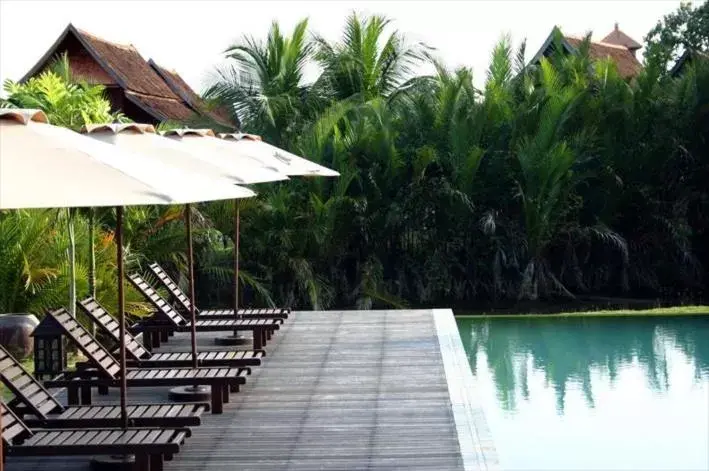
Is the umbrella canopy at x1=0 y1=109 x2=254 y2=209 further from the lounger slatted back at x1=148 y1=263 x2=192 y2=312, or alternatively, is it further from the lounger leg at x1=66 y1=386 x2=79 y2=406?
the lounger slatted back at x1=148 y1=263 x2=192 y2=312

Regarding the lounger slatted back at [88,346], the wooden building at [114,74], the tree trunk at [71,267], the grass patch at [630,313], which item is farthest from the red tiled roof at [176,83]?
the lounger slatted back at [88,346]

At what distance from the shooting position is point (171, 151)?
28.6ft

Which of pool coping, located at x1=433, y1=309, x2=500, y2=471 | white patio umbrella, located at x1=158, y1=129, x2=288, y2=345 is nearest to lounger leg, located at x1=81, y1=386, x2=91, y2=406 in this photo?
white patio umbrella, located at x1=158, y1=129, x2=288, y2=345

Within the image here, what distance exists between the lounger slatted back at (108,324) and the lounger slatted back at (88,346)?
1.35ft

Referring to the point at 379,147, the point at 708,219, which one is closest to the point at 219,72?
the point at 379,147

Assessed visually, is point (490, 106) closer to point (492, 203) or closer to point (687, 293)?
point (492, 203)

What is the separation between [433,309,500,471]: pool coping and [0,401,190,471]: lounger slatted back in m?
1.64

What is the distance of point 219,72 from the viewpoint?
2058 cm

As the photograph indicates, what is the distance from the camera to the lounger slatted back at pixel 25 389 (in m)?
6.84

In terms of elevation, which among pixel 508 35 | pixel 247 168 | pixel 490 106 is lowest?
pixel 247 168

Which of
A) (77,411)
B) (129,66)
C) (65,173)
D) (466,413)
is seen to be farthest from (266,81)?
(65,173)

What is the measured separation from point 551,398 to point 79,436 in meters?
6.16

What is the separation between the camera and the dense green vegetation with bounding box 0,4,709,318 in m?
18.0

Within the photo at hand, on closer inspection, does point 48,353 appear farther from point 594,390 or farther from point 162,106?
point 162,106
